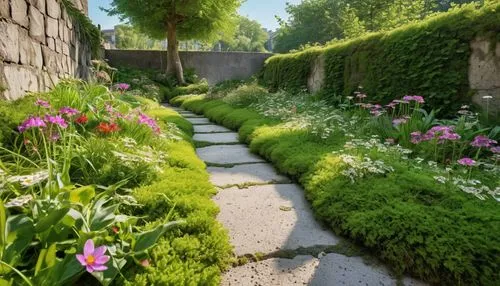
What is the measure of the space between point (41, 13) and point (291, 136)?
118 inches

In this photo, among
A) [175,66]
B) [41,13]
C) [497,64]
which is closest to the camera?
[497,64]

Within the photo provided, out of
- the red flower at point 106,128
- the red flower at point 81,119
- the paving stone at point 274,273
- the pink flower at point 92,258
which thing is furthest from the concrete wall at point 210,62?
the pink flower at point 92,258

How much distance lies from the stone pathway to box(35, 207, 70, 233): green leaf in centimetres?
68

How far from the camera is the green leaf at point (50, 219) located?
3.65 feet

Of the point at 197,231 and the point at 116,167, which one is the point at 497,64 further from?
the point at 116,167

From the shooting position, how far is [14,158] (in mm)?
1837

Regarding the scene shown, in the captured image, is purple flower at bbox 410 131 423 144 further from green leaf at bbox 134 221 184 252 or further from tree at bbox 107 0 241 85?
tree at bbox 107 0 241 85

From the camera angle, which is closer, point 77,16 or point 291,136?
point 291,136

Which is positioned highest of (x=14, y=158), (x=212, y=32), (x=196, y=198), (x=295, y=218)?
(x=212, y=32)

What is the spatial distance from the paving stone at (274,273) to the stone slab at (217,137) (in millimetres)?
2560

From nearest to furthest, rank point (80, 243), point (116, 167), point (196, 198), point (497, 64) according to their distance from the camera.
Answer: point (80, 243), point (196, 198), point (116, 167), point (497, 64)

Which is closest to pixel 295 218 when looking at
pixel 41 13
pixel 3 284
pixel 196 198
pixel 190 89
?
pixel 196 198

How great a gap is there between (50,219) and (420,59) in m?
4.02

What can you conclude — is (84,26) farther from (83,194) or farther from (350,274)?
(350,274)
